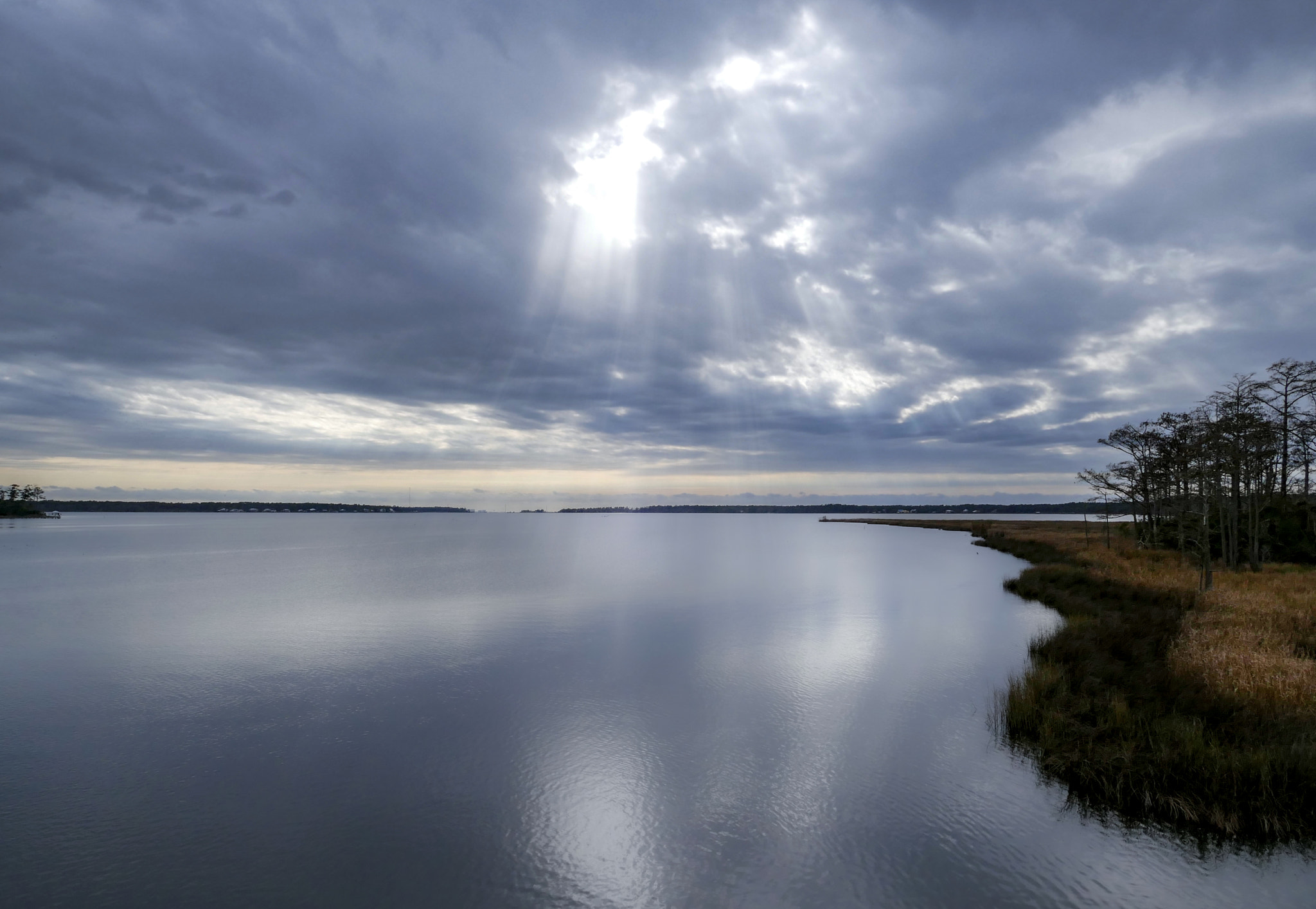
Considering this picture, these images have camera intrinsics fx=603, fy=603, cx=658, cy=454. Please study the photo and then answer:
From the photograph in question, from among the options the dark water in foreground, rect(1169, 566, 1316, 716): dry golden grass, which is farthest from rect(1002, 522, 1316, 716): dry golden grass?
the dark water in foreground

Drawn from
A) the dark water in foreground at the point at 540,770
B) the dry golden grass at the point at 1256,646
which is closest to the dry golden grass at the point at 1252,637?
the dry golden grass at the point at 1256,646

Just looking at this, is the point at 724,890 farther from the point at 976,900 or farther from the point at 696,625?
the point at 696,625

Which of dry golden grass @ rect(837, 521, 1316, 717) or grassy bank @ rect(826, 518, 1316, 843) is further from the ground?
dry golden grass @ rect(837, 521, 1316, 717)

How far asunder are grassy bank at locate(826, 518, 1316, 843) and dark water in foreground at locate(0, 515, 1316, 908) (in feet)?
3.06

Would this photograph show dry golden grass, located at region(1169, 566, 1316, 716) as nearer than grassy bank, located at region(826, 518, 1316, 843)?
No

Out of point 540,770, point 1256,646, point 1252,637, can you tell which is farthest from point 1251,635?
point 540,770

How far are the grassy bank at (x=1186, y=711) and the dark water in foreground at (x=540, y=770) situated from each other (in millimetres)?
932

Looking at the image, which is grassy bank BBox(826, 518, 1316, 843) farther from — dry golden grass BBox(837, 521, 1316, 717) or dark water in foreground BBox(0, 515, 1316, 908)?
dark water in foreground BBox(0, 515, 1316, 908)

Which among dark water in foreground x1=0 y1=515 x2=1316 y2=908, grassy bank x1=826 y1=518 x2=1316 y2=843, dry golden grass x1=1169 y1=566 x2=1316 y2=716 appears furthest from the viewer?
dry golden grass x1=1169 y1=566 x2=1316 y2=716

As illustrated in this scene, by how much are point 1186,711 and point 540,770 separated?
1446 cm

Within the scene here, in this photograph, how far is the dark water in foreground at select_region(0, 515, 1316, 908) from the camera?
909 cm

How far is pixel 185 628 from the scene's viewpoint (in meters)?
27.6

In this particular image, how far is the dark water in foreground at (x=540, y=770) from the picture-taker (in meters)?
9.09

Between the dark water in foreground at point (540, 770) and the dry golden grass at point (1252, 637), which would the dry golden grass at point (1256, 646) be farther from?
the dark water in foreground at point (540, 770)
